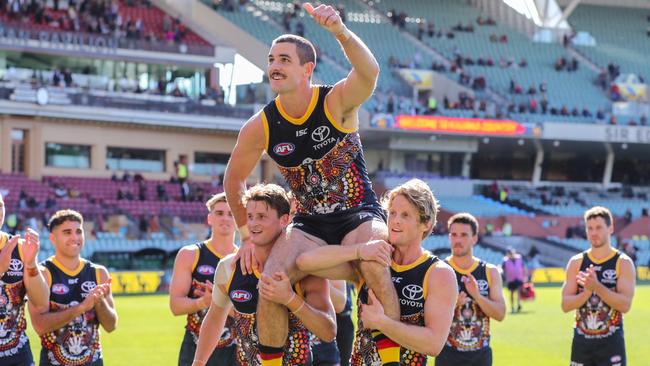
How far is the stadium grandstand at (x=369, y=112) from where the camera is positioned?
45781 mm

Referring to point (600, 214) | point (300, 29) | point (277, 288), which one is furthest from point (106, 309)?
point (300, 29)

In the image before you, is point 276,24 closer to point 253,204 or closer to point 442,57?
point 442,57

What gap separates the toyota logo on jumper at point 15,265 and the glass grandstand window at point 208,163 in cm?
4376

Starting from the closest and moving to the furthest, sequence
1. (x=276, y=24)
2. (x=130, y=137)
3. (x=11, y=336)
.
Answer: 1. (x=11, y=336)
2. (x=130, y=137)
3. (x=276, y=24)

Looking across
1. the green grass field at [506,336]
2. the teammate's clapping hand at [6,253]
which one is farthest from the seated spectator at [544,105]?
the teammate's clapping hand at [6,253]

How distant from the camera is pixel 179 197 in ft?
155

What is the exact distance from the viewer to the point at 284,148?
721cm

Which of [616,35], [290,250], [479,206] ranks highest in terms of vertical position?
[616,35]

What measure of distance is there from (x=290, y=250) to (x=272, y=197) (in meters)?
0.47

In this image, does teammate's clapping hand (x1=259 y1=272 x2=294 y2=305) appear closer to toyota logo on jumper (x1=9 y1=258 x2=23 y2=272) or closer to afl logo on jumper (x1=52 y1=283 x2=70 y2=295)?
toyota logo on jumper (x1=9 y1=258 x2=23 y2=272)

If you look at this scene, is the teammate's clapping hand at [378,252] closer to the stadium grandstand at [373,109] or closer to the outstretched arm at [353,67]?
the outstretched arm at [353,67]

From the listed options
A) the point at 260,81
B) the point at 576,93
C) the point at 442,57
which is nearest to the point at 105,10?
the point at 260,81

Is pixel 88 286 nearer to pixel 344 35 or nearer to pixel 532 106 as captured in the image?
pixel 344 35

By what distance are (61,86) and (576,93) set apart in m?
28.8
